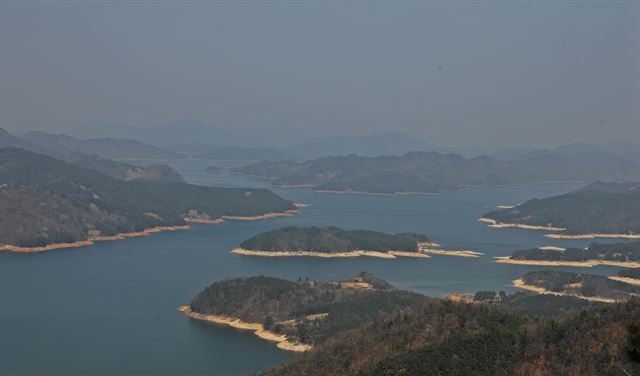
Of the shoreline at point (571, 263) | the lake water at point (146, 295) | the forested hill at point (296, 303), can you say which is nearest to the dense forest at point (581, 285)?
the lake water at point (146, 295)

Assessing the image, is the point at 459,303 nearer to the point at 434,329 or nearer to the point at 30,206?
the point at 434,329

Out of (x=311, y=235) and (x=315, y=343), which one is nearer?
(x=315, y=343)

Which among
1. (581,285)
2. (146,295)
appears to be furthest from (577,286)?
(146,295)

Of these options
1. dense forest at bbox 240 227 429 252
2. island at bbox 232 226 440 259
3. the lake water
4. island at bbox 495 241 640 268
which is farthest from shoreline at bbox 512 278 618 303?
dense forest at bbox 240 227 429 252

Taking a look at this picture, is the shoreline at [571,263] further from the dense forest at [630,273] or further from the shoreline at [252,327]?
the shoreline at [252,327]

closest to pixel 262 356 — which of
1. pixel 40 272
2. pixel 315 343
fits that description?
pixel 315 343

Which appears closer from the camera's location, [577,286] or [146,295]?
[146,295]

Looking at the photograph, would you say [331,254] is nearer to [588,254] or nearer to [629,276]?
[588,254]
